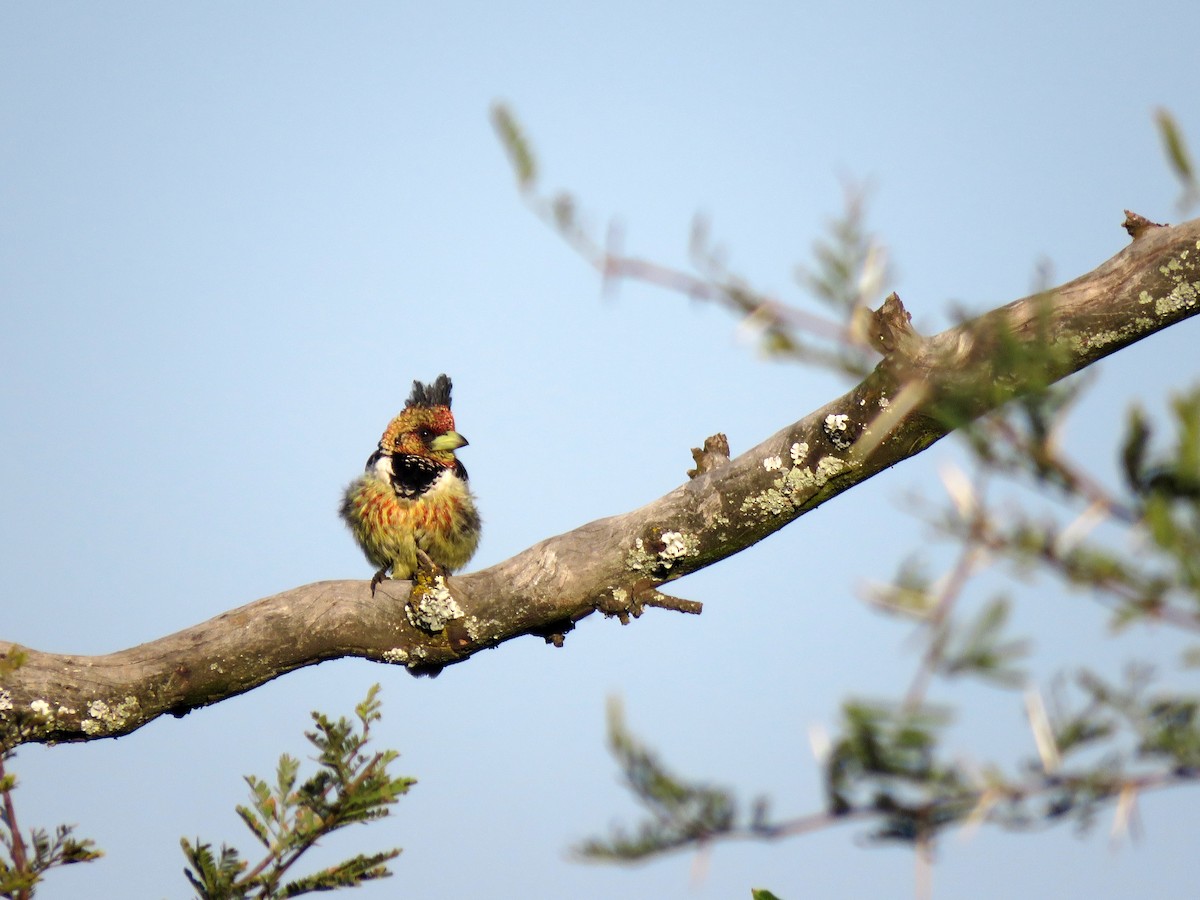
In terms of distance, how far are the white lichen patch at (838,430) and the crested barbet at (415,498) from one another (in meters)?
2.02

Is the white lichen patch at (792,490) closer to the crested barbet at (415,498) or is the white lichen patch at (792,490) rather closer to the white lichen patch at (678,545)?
the white lichen patch at (678,545)

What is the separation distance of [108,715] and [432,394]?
2210mm

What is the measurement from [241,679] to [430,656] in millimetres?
697

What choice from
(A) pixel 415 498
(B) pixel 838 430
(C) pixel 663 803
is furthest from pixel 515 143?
(A) pixel 415 498

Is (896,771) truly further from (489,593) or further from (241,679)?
(241,679)

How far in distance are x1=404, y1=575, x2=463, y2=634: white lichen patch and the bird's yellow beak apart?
4.57ft

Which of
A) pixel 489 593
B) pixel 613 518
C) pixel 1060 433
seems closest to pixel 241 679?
pixel 489 593

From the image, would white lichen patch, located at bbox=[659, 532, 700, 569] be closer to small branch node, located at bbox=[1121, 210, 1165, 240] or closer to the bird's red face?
small branch node, located at bbox=[1121, 210, 1165, 240]

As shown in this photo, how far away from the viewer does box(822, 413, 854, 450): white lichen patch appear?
130 inches

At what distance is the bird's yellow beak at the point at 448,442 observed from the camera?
5391 mm

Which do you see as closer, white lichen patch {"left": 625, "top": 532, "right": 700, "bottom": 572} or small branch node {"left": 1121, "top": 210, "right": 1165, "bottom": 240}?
small branch node {"left": 1121, "top": 210, "right": 1165, "bottom": 240}

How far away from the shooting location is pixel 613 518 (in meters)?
3.84

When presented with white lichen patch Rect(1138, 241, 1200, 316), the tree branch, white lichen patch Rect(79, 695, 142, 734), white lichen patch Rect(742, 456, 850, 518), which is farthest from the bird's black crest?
white lichen patch Rect(1138, 241, 1200, 316)

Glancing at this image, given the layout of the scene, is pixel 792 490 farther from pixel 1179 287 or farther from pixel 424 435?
pixel 424 435
